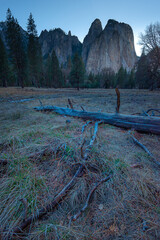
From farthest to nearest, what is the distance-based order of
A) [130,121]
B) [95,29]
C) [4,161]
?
1. [95,29]
2. [130,121]
3. [4,161]

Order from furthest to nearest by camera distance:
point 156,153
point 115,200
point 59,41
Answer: point 59,41 < point 156,153 < point 115,200

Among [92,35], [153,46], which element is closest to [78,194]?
[153,46]

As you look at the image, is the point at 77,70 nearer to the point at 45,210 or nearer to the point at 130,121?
the point at 130,121

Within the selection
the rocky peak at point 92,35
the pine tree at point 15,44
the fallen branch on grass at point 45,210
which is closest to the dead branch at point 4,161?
the fallen branch on grass at point 45,210

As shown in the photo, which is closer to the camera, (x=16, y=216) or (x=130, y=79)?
(x=16, y=216)

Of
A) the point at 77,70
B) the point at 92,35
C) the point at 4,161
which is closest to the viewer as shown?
the point at 4,161

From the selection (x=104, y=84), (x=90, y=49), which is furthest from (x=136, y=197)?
(x=90, y=49)

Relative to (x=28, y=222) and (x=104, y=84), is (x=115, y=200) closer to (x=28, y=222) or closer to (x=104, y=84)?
(x=28, y=222)

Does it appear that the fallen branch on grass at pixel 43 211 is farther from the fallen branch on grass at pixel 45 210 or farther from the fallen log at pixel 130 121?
the fallen log at pixel 130 121

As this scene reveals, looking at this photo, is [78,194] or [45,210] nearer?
[45,210]
